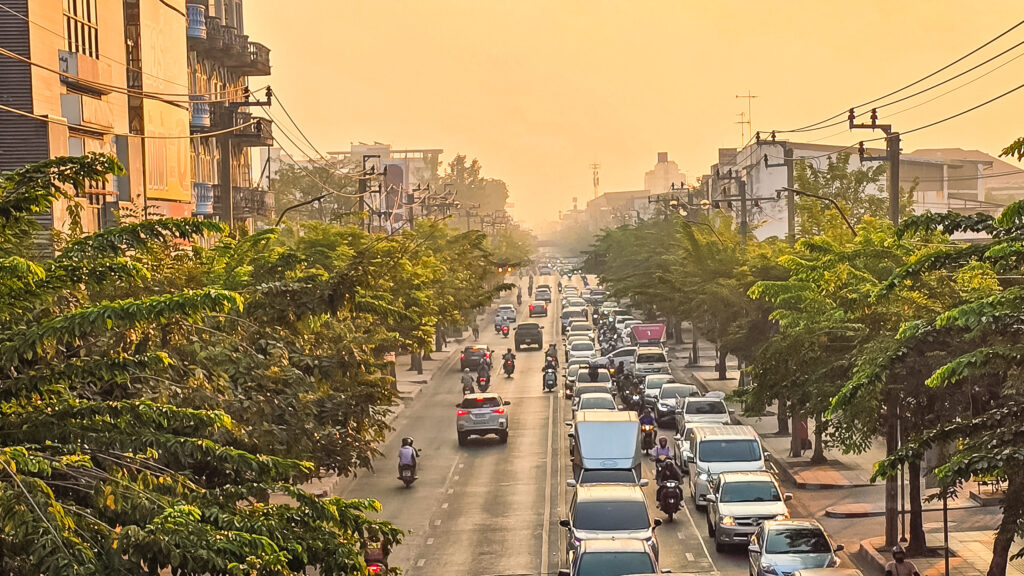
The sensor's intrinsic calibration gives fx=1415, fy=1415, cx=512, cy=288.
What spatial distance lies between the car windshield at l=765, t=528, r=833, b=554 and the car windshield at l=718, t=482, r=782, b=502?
464cm

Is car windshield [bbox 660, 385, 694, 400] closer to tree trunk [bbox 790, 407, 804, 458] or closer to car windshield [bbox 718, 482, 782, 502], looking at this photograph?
tree trunk [bbox 790, 407, 804, 458]

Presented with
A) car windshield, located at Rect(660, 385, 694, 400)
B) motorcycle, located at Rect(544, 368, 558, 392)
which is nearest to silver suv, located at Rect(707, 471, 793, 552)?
car windshield, located at Rect(660, 385, 694, 400)

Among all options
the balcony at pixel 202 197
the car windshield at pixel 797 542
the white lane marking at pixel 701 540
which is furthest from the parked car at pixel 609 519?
the balcony at pixel 202 197

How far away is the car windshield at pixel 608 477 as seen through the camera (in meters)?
31.3

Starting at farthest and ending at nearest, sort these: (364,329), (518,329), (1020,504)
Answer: (518,329) < (364,329) < (1020,504)

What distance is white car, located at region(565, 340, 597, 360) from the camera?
65156mm

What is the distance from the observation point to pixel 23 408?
33.5 feet

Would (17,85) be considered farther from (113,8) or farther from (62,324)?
(62,324)

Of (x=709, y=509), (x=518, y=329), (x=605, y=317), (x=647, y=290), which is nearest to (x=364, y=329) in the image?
(x=709, y=509)

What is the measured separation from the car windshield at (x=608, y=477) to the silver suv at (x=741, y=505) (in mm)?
2927

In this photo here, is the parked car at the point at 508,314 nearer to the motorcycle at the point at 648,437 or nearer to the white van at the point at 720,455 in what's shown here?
the motorcycle at the point at 648,437

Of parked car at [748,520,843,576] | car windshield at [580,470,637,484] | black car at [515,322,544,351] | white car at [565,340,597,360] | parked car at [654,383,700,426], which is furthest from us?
black car at [515,322,544,351]

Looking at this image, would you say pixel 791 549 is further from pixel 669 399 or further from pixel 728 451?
pixel 669 399

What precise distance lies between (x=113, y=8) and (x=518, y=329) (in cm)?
4413
